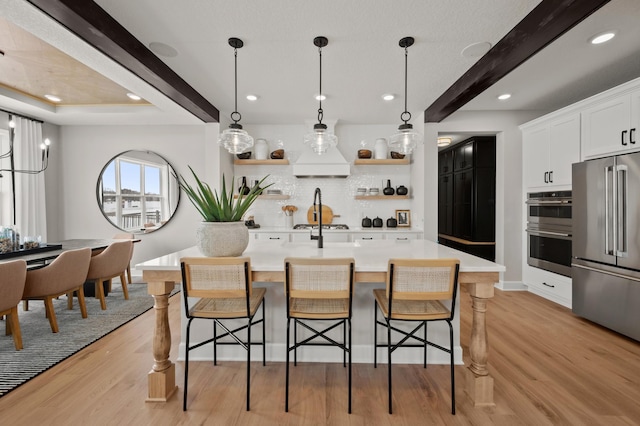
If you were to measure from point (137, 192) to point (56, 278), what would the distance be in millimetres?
2523

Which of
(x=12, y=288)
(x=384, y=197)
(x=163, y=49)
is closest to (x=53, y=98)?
(x=163, y=49)

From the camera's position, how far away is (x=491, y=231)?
17.4 ft

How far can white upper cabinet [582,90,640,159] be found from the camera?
2.82 metres

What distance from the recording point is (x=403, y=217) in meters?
4.99

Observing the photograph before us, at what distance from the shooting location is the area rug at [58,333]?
2273 mm

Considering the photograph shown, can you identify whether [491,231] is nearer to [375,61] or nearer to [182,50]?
[375,61]

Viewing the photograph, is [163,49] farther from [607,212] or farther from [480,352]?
[607,212]

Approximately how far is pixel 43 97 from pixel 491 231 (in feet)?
23.3

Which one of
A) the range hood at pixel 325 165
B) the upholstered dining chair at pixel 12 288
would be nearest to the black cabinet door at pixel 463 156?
the range hood at pixel 325 165

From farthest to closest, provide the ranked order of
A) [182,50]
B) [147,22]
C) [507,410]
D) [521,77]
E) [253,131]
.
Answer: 1. [253,131]
2. [521,77]
3. [182,50]
4. [147,22]
5. [507,410]

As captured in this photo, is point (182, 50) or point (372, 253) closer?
point (372, 253)

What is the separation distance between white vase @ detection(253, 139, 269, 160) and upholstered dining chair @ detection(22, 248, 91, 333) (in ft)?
8.39

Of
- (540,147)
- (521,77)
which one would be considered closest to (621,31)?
(521,77)

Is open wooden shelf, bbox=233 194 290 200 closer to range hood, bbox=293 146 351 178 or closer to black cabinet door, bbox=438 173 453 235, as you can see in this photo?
range hood, bbox=293 146 351 178
